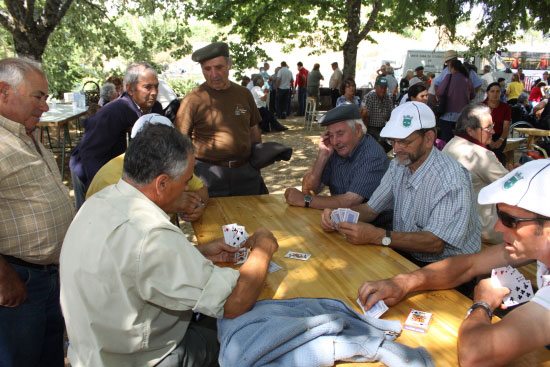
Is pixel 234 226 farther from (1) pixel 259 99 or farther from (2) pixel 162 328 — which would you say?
(1) pixel 259 99

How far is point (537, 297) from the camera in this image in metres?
1.45

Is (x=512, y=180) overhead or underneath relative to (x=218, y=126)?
overhead

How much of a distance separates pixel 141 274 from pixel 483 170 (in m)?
3.05

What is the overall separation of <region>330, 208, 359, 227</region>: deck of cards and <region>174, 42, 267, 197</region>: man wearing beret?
1.59 meters

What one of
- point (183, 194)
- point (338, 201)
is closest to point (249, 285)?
point (183, 194)

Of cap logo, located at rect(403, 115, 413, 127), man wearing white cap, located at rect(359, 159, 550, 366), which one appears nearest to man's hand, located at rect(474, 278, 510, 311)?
man wearing white cap, located at rect(359, 159, 550, 366)

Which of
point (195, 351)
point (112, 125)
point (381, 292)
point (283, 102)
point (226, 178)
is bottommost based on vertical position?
point (283, 102)

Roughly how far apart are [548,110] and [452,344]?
956cm

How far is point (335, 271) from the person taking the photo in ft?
7.16

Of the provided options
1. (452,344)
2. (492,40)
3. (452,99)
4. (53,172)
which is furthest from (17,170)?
(452,99)

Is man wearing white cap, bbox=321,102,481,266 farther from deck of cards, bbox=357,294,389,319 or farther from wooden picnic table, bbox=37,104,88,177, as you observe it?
wooden picnic table, bbox=37,104,88,177

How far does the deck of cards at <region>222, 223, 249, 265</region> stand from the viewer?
2287 millimetres

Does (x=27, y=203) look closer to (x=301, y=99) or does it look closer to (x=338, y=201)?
(x=338, y=201)

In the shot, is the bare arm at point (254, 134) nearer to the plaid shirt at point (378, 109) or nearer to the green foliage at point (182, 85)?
the plaid shirt at point (378, 109)
